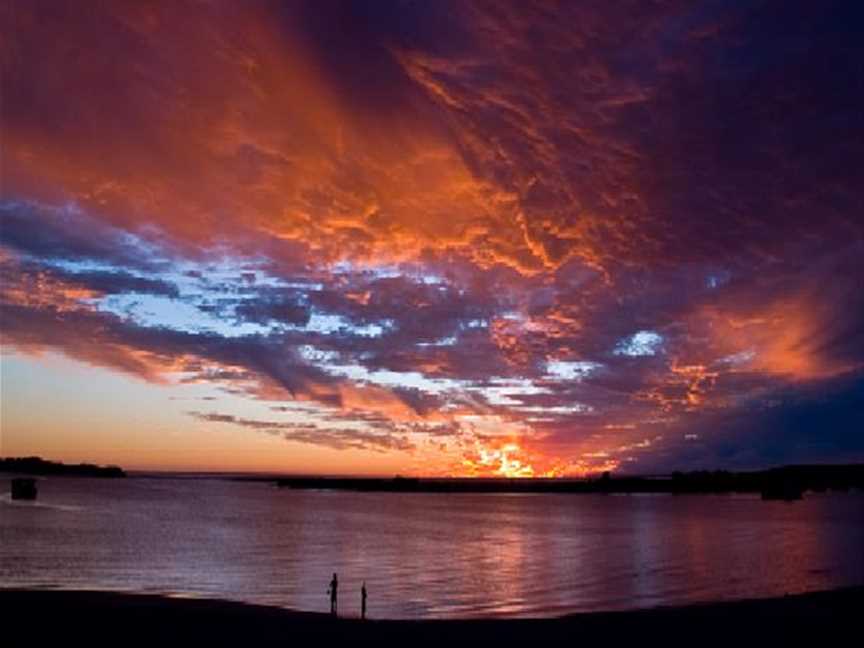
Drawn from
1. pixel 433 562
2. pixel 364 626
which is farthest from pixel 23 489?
pixel 364 626

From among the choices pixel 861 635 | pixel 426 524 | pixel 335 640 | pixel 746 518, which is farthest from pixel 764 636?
pixel 746 518

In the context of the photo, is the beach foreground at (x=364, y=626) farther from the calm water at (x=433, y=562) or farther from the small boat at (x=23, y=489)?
the small boat at (x=23, y=489)

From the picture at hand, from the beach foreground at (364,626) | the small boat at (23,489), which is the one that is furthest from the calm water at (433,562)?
the small boat at (23,489)

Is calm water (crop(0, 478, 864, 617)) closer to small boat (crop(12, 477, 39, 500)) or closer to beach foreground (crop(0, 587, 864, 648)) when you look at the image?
beach foreground (crop(0, 587, 864, 648))

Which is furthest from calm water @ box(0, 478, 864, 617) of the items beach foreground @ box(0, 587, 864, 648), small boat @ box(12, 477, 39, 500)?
small boat @ box(12, 477, 39, 500)

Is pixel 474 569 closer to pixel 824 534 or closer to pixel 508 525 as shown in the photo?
pixel 824 534

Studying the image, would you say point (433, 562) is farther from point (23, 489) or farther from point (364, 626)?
point (23, 489)

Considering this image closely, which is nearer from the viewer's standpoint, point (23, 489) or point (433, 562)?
point (433, 562)

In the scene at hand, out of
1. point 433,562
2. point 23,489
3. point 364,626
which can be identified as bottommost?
point 433,562

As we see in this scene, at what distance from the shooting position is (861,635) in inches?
1014

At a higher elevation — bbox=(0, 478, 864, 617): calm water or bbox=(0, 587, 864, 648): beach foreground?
bbox=(0, 587, 864, 648): beach foreground

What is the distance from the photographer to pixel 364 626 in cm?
2659

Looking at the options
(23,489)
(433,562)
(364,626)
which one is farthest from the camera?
(23,489)

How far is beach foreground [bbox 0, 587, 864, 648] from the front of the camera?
23.6m
